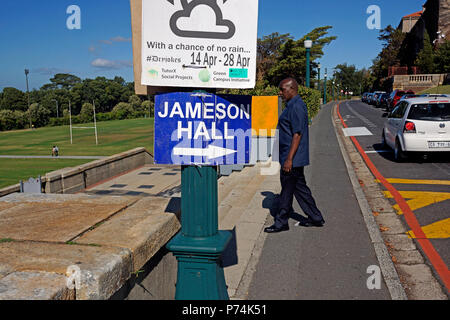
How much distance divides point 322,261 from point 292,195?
1066 mm

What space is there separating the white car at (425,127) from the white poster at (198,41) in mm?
9533

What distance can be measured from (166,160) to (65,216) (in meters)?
1.17

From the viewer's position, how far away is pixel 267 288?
418 cm

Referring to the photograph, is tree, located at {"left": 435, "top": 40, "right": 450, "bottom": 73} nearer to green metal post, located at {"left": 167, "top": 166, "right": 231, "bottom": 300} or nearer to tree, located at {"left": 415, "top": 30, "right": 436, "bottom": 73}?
tree, located at {"left": 415, "top": 30, "right": 436, "bottom": 73}

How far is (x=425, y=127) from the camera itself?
35.0 ft

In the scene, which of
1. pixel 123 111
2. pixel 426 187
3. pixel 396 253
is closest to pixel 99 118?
pixel 123 111

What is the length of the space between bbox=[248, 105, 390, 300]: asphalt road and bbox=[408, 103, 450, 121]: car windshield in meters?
4.68

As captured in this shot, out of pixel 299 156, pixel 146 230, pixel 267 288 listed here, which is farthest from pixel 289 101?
pixel 146 230

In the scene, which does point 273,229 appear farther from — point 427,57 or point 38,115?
point 38,115

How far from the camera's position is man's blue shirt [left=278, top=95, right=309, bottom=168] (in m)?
5.18

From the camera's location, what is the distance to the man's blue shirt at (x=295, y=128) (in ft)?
17.0

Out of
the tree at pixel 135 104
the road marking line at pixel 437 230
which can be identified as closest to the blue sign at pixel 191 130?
the road marking line at pixel 437 230

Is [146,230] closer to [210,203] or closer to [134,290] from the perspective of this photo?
[134,290]
